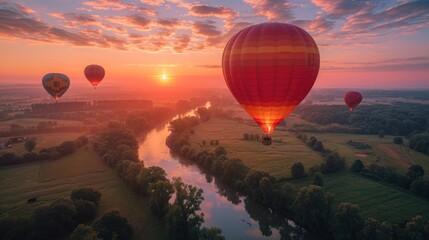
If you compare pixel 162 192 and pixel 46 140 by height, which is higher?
pixel 162 192

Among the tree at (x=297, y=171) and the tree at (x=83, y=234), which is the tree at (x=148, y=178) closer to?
the tree at (x=83, y=234)

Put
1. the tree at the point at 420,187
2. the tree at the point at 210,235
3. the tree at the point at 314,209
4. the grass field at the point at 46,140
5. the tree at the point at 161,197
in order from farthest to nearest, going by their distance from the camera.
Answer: the grass field at the point at 46,140
the tree at the point at 420,187
the tree at the point at 161,197
the tree at the point at 314,209
the tree at the point at 210,235

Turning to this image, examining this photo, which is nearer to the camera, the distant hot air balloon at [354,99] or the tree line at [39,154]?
the tree line at [39,154]

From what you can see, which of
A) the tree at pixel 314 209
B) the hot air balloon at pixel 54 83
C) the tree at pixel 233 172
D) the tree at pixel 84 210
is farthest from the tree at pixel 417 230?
the hot air balloon at pixel 54 83

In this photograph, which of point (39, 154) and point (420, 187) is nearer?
point (420, 187)

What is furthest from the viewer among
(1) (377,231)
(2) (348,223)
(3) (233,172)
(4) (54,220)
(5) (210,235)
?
(3) (233,172)

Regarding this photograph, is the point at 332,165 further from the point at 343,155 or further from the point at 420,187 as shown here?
the point at 343,155

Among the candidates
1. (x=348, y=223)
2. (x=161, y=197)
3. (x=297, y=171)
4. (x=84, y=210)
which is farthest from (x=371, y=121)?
(x=84, y=210)
